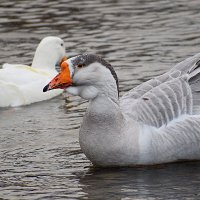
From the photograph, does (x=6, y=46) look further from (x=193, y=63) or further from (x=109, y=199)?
(x=109, y=199)

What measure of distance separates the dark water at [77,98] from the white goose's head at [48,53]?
2.34 ft

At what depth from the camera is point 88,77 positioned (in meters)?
9.48

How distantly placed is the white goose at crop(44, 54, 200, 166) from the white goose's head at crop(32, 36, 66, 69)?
4557mm

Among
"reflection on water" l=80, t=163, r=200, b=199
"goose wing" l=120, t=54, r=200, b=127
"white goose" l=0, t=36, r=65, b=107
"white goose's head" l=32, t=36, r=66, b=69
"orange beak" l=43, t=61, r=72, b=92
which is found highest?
"orange beak" l=43, t=61, r=72, b=92

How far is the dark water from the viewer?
9.23 meters

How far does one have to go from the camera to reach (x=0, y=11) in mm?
18297

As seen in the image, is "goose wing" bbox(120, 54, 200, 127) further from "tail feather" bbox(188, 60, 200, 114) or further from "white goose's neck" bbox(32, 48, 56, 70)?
"white goose's neck" bbox(32, 48, 56, 70)

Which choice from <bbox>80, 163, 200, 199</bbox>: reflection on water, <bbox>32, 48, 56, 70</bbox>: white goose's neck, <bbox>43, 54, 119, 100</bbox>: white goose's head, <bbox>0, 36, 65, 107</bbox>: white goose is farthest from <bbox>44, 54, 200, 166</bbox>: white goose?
<bbox>32, 48, 56, 70</bbox>: white goose's neck

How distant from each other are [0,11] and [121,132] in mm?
9272

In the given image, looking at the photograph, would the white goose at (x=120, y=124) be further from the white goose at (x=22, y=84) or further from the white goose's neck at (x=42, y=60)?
the white goose's neck at (x=42, y=60)

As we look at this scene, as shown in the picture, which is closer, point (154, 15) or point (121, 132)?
point (121, 132)

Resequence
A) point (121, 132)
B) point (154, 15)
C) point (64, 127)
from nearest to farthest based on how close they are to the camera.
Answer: point (121, 132) < point (64, 127) < point (154, 15)

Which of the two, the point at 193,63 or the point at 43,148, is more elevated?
the point at 193,63

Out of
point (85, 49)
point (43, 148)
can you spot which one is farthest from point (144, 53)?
point (43, 148)
